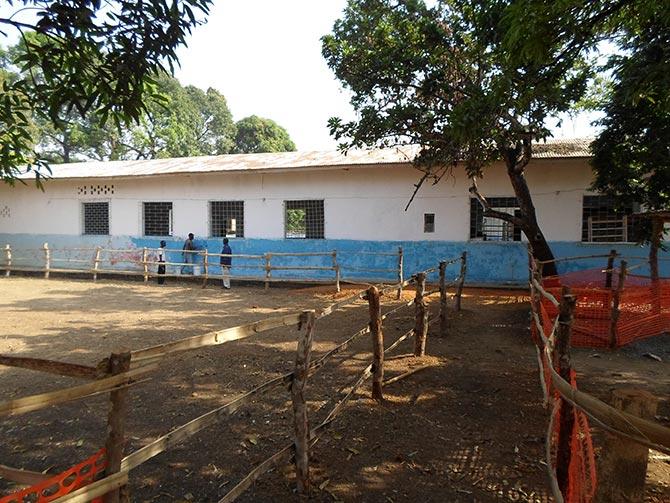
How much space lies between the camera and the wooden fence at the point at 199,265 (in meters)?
12.7

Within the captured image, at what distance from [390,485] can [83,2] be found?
3727 millimetres

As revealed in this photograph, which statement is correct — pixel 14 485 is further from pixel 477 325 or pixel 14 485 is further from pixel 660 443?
pixel 477 325

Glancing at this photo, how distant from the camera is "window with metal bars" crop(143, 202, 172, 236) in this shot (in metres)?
15.8

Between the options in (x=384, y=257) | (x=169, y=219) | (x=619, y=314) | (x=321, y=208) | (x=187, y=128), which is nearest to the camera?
(x=619, y=314)

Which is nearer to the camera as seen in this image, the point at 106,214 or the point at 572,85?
the point at 572,85

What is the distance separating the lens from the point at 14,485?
9.78 feet

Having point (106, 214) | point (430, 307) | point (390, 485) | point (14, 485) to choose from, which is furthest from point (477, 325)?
point (106, 214)

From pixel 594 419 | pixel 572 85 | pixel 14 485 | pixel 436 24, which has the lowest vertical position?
pixel 14 485

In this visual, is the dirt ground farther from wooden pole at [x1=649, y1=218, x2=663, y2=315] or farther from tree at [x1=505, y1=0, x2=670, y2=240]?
tree at [x1=505, y1=0, x2=670, y2=240]

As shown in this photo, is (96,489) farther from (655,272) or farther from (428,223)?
(428,223)

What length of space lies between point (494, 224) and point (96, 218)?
13978mm

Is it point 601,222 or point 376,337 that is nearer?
point 376,337

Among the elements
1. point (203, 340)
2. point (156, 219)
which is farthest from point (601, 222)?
point (156, 219)

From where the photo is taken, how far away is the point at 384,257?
1324 centimetres
